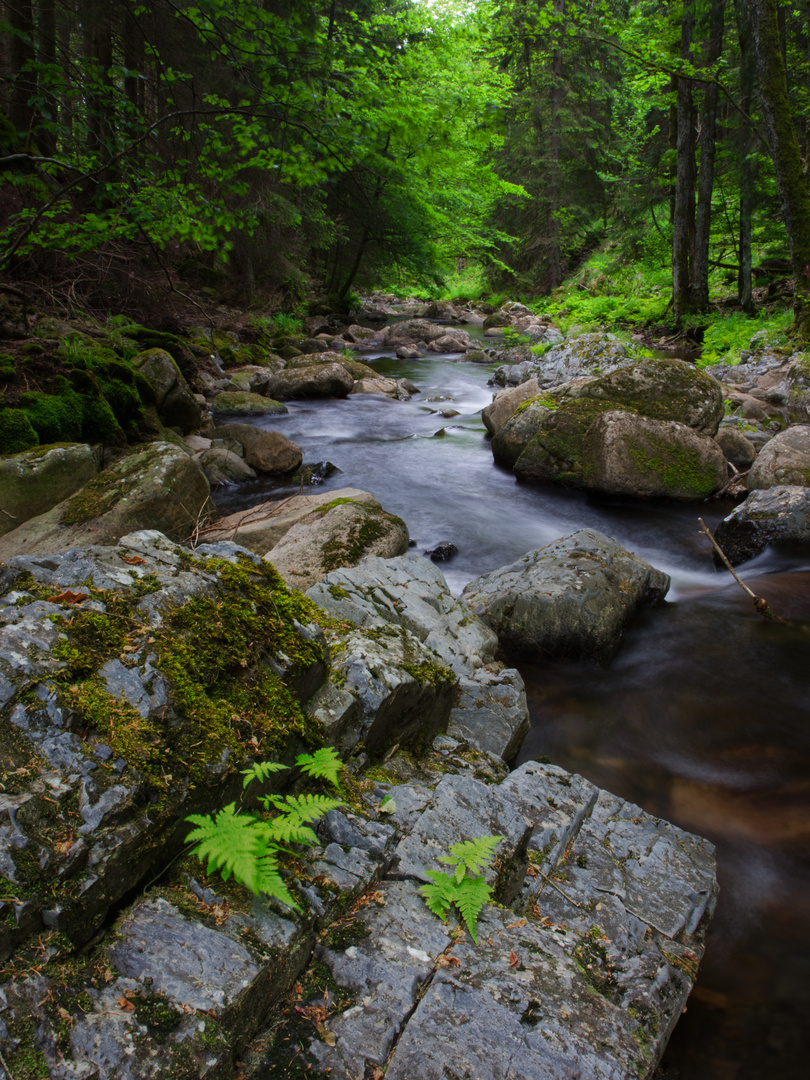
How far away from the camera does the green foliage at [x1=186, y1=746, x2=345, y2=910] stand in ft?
5.08

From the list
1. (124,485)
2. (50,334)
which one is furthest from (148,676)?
(50,334)

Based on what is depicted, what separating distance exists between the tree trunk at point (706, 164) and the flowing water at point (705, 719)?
13.2m

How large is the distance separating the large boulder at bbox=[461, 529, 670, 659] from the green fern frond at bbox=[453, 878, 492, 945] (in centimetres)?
329

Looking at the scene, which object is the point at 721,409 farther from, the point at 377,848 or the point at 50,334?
the point at 50,334

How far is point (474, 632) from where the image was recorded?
470 cm

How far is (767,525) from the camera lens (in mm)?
7184

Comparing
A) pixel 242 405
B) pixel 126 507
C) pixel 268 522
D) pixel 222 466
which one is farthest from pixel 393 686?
pixel 242 405

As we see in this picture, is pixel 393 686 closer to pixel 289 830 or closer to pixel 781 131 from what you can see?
pixel 289 830

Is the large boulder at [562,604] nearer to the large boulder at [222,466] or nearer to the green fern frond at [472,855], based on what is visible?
the green fern frond at [472,855]

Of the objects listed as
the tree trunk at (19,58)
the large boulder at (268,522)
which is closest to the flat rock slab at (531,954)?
the large boulder at (268,522)

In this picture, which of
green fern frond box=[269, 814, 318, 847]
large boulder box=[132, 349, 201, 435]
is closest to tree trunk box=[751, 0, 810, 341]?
large boulder box=[132, 349, 201, 435]

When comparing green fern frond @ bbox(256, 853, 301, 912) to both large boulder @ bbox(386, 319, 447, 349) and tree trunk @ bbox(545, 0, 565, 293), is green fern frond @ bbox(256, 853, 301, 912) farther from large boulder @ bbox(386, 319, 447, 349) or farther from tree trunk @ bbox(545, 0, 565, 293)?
tree trunk @ bbox(545, 0, 565, 293)

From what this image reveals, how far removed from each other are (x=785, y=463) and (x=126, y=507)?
8405 mm

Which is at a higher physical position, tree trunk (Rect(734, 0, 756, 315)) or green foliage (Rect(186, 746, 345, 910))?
tree trunk (Rect(734, 0, 756, 315))
